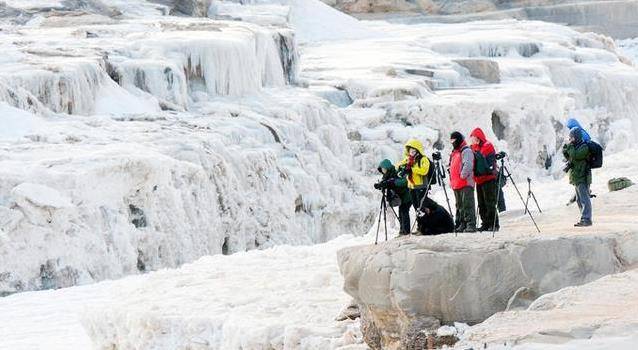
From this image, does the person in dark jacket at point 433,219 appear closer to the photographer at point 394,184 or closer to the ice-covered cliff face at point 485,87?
the photographer at point 394,184

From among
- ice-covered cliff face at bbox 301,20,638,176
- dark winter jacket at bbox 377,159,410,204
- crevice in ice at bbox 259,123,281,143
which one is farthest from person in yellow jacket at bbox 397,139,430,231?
ice-covered cliff face at bbox 301,20,638,176

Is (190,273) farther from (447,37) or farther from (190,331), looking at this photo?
(447,37)

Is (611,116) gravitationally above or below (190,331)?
below

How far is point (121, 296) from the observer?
1595cm

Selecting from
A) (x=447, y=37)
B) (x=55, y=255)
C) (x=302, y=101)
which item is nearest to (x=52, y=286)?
(x=55, y=255)

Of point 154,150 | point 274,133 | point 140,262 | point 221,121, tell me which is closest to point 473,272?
point 140,262

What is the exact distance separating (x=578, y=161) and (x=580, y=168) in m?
0.09

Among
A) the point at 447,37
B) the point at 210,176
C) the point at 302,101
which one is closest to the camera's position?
the point at 210,176

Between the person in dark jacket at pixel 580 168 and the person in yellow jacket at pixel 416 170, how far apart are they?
1477 mm

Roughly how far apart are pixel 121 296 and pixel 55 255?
474 centimetres

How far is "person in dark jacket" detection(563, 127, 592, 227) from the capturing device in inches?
521

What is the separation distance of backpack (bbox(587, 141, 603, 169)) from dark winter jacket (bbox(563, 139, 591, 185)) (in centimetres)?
3

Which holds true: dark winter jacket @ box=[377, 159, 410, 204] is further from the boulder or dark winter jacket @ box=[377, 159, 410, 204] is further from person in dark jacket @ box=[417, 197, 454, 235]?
the boulder

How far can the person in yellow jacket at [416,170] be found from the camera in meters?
13.0
